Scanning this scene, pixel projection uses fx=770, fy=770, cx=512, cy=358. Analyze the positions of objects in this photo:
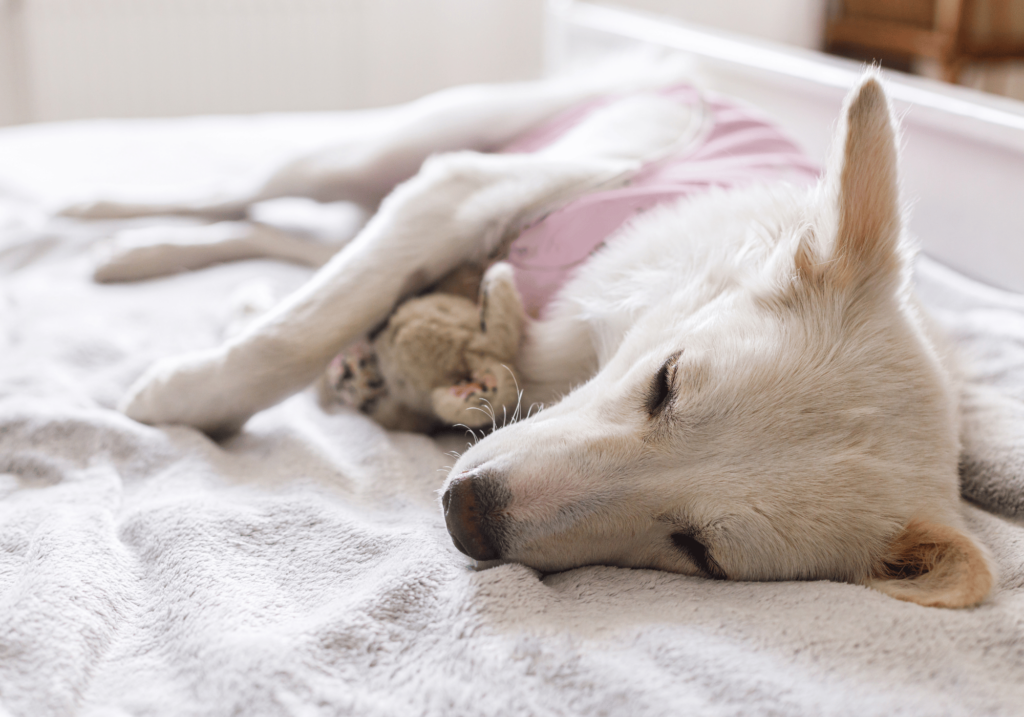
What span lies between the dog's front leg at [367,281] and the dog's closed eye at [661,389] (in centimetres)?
60

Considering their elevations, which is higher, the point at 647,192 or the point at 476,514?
the point at 647,192

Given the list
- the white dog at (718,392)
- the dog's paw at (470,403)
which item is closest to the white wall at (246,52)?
the white dog at (718,392)

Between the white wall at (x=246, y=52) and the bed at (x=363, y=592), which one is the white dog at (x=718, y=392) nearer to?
the bed at (x=363, y=592)

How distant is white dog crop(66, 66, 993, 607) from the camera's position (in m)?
1.01

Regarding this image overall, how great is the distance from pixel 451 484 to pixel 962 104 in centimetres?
162

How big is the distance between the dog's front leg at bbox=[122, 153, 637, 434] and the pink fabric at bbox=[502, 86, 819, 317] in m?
0.08

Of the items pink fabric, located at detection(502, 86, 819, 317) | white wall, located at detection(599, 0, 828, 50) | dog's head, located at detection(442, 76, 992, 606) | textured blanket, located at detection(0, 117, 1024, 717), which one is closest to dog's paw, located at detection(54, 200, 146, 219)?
textured blanket, located at detection(0, 117, 1024, 717)

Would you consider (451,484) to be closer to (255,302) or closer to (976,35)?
(255,302)

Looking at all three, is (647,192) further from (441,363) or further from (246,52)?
(246,52)

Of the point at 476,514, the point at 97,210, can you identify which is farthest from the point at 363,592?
the point at 97,210

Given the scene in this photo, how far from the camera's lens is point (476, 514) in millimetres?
992

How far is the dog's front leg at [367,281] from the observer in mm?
1368

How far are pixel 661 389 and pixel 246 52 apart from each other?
4.10 meters

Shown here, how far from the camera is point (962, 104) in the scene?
6.05 ft
